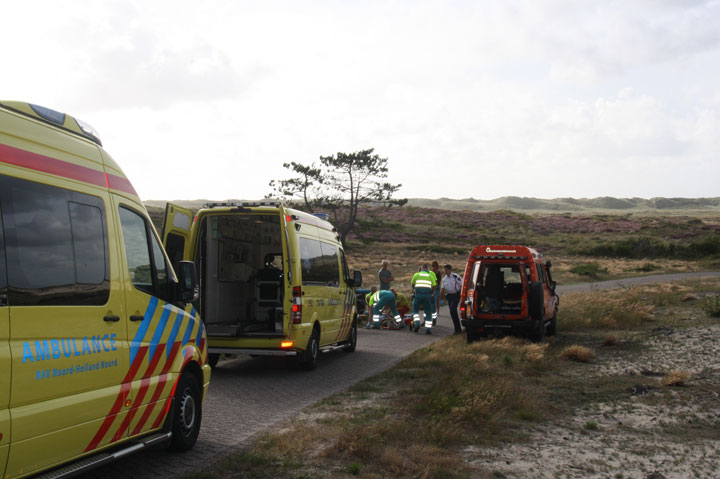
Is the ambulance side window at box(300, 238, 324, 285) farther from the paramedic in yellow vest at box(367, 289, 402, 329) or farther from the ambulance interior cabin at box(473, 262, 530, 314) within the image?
the paramedic in yellow vest at box(367, 289, 402, 329)

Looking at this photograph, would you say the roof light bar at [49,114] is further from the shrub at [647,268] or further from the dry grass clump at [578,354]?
the shrub at [647,268]

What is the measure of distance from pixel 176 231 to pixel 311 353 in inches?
120

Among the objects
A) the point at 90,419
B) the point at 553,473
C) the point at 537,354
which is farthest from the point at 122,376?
the point at 537,354

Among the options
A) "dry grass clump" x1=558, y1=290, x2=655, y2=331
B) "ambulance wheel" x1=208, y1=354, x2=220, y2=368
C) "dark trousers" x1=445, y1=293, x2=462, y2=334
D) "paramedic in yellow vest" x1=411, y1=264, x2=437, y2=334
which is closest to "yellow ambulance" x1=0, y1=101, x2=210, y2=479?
"ambulance wheel" x1=208, y1=354, x2=220, y2=368

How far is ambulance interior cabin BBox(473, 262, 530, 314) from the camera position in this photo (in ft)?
53.3

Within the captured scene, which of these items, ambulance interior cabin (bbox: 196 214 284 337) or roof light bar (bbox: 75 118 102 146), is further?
ambulance interior cabin (bbox: 196 214 284 337)

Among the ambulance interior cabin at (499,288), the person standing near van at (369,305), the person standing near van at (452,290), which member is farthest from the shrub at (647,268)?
the ambulance interior cabin at (499,288)

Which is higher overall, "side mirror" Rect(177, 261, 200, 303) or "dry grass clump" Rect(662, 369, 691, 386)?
"side mirror" Rect(177, 261, 200, 303)

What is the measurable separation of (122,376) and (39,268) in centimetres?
132

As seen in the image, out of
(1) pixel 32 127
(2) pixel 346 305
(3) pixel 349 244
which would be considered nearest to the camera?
(1) pixel 32 127

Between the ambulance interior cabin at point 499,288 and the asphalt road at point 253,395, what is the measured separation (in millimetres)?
1696

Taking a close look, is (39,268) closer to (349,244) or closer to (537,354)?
(537,354)

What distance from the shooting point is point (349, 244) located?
6347 cm

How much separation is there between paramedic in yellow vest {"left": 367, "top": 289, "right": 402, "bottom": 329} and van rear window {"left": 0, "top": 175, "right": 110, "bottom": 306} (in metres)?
14.2
